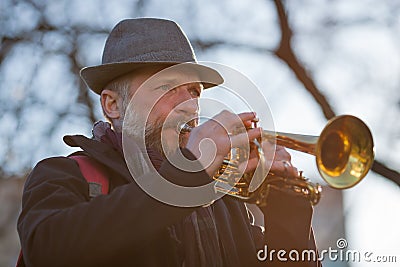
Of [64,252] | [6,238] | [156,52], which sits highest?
[6,238]

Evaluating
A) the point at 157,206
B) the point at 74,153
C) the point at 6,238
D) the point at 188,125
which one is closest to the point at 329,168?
the point at 188,125

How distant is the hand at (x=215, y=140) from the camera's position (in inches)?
116

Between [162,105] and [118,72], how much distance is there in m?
0.34

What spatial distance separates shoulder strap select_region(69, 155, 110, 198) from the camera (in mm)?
3152

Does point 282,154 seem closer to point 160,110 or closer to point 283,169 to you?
point 283,169

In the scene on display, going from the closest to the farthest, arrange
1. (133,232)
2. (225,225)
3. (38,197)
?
(133,232) < (38,197) < (225,225)

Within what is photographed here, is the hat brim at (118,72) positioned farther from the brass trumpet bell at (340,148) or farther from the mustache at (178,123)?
the brass trumpet bell at (340,148)

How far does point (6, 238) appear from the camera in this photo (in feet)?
73.6

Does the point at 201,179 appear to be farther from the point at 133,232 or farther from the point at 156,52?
the point at 156,52

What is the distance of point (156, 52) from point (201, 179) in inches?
39.0

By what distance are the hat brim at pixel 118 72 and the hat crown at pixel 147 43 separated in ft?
0.09

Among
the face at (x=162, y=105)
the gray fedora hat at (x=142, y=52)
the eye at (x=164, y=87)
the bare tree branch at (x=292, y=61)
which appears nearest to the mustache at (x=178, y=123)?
the face at (x=162, y=105)

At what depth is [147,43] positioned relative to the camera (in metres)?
3.73

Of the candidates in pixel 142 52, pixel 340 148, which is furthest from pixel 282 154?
pixel 142 52
